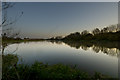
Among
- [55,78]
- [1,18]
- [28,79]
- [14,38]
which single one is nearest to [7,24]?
[1,18]

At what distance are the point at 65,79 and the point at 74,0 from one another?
3.42 meters

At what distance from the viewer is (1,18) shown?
1825 millimetres

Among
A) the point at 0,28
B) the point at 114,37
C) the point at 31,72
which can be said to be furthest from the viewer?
the point at 114,37

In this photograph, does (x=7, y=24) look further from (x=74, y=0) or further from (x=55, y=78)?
(x=55, y=78)

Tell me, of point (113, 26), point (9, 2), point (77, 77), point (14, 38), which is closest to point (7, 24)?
point (14, 38)

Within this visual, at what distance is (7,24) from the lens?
1.93 meters

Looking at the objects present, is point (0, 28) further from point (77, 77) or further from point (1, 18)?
point (77, 77)

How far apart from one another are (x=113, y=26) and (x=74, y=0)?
158 ft

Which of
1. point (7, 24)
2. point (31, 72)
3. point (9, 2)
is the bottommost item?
point (31, 72)

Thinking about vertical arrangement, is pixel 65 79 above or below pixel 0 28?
below

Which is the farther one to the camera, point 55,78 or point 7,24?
point 55,78

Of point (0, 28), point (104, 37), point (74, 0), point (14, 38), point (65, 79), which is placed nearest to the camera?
point (0, 28)

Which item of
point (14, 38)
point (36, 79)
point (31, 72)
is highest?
point (14, 38)

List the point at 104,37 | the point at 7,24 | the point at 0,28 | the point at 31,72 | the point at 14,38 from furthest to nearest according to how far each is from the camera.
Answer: the point at 104,37 < the point at 31,72 < the point at 14,38 < the point at 7,24 < the point at 0,28
